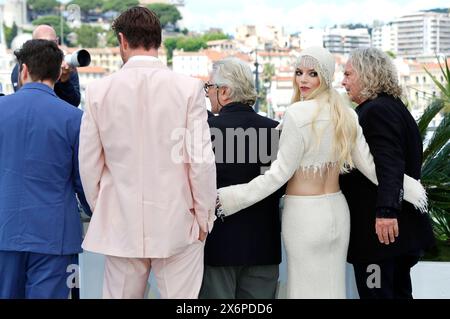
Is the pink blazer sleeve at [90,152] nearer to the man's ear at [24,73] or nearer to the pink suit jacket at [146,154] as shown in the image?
the pink suit jacket at [146,154]

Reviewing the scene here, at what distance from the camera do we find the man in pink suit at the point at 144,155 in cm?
265

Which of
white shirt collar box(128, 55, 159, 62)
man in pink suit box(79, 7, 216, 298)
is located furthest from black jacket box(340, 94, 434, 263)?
white shirt collar box(128, 55, 159, 62)

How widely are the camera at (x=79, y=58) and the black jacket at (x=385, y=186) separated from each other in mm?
1219

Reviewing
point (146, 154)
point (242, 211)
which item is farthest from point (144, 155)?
point (242, 211)

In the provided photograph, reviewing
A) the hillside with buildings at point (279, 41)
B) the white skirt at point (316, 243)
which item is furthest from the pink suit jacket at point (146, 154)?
the hillside with buildings at point (279, 41)

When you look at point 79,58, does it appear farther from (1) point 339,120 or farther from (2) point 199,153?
(1) point 339,120

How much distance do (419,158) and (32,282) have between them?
165cm

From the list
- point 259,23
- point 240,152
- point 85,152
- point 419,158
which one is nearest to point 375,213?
point 419,158

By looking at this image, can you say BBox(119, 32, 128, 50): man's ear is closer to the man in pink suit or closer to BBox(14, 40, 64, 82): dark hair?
the man in pink suit

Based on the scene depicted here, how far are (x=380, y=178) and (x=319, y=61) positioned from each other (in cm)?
52

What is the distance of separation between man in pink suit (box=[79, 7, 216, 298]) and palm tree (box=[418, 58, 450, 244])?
2035mm

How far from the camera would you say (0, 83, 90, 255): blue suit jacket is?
2.85 metres

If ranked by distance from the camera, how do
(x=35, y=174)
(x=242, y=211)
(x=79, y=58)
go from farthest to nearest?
1. (x=79, y=58)
2. (x=242, y=211)
3. (x=35, y=174)

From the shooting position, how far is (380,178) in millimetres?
3062
